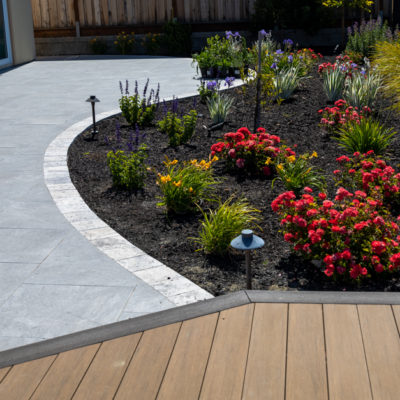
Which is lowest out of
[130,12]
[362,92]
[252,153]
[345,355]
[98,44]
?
[345,355]

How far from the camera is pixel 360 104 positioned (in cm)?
731

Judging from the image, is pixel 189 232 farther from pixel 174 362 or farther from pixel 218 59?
pixel 218 59

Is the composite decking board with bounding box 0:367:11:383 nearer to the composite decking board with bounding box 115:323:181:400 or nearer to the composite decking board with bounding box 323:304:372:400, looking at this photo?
the composite decking board with bounding box 115:323:181:400

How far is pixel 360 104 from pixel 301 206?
146 inches

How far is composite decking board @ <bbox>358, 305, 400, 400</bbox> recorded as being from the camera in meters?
2.70

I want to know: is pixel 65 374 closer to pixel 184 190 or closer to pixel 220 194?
pixel 184 190

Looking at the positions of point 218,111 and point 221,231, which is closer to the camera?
point 221,231

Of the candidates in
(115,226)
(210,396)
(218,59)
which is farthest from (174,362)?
(218,59)

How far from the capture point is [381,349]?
2.97m

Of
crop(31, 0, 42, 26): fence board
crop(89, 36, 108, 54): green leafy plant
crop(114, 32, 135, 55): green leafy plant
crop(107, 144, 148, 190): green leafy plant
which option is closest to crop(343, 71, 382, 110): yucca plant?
crop(107, 144, 148, 190): green leafy plant

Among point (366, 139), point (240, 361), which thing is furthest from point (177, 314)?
point (366, 139)

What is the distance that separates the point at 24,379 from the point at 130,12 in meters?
14.5

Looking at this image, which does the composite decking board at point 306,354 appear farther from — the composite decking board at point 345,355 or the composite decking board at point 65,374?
the composite decking board at point 65,374

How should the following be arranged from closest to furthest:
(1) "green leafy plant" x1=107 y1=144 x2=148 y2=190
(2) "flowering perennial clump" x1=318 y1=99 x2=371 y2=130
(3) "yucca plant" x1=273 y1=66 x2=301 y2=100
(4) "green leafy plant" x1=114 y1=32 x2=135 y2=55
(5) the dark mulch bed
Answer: (5) the dark mulch bed → (1) "green leafy plant" x1=107 y1=144 x2=148 y2=190 → (2) "flowering perennial clump" x1=318 y1=99 x2=371 y2=130 → (3) "yucca plant" x1=273 y1=66 x2=301 y2=100 → (4) "green leafy plant" x1=114 y1=32 x2=135 y2=55
